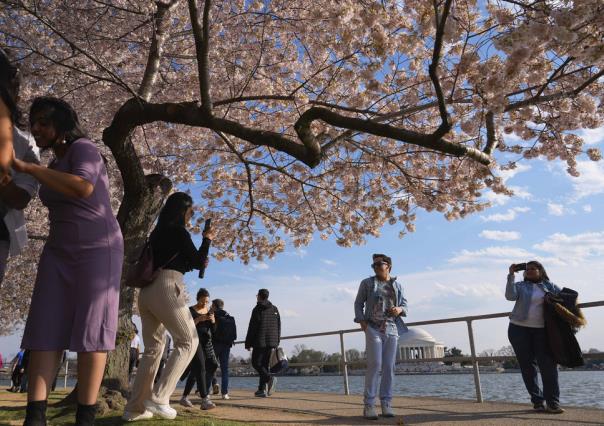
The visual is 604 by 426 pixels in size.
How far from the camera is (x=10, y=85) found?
2.30m

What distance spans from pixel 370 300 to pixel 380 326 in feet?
0.99

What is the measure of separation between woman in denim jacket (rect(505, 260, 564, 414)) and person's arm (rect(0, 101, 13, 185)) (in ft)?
17.6

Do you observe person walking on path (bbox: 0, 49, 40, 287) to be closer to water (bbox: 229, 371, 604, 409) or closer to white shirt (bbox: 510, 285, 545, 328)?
white shirt (bbox: 510, 285, 545, 328)

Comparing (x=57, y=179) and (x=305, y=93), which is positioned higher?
(x=305, y=93)

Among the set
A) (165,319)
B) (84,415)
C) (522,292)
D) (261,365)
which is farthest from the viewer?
(261,365)

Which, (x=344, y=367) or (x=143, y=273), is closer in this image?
(x=143, y=273)

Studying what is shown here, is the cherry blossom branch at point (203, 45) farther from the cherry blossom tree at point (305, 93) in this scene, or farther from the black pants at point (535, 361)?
the black pants at point (535, 361)

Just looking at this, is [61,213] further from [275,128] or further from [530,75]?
[275,128]

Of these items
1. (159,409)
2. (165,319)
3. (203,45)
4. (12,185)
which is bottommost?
(159,409)

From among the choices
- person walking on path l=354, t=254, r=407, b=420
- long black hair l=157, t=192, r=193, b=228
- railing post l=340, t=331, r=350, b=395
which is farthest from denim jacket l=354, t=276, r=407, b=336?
railing post l=340, t=331, r=350, b=395

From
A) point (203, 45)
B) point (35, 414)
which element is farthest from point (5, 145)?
point (203, 45)

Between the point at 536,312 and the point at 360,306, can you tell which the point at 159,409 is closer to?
the point at 360,306

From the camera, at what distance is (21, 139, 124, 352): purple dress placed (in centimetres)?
228

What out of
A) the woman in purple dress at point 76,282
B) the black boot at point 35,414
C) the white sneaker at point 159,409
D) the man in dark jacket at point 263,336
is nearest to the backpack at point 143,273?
the white sneaker at point 159,409
